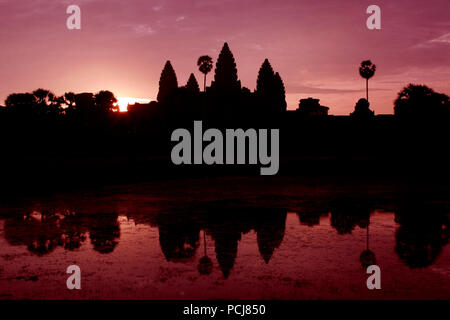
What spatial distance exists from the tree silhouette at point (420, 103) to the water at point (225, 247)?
37559 millimetres

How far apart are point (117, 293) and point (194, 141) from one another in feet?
147

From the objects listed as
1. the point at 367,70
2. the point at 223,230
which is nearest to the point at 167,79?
the point at 367,70

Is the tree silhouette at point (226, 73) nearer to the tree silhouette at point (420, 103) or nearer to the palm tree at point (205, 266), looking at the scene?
the tree silhouette at point (420, 103)

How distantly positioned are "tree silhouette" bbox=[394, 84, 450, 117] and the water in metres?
37.6

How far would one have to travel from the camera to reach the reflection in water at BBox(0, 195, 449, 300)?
7694 mm

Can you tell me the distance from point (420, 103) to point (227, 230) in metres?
46.5

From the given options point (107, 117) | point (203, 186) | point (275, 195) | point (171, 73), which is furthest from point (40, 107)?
point (275, 195)

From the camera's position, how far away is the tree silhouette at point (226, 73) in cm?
7556

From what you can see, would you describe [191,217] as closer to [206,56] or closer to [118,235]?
[118,235]

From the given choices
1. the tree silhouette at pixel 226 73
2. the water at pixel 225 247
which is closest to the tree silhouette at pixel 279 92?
the tree silhouette at pixel 226 73

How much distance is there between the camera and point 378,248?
815cm

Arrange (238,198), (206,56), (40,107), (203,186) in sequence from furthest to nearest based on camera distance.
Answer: (206,56) < (40,107) < (203,186) < (238,198)
